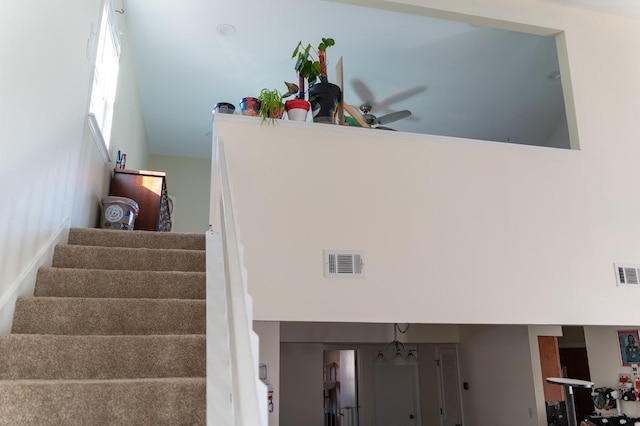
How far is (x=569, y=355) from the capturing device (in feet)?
27.6

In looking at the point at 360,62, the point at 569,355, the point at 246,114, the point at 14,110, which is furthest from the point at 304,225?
the point at 569,355

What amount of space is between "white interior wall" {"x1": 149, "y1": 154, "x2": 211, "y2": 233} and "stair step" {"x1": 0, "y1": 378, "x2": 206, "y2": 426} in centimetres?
651

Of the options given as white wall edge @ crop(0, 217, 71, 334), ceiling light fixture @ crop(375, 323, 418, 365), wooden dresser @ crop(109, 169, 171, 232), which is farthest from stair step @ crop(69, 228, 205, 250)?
ceiling light fixture @ crop(375, 323, 418, 365)

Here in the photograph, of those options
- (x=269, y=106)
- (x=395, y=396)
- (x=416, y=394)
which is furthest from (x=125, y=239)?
(x=416, y=394)

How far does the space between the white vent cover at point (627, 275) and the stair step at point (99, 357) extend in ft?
10.9

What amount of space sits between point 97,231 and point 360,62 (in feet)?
11.7

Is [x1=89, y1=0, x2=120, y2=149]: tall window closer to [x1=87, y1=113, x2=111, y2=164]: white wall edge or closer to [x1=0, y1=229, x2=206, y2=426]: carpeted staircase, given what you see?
[x1=87, y1=113, x2=111, y2=164]: white wall edge

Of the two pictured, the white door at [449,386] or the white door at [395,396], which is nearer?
the white door at [449,386]

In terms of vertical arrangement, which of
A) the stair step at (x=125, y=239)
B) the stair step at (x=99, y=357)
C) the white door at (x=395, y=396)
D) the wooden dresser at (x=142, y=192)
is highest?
the wooden dresser at (x=142, y=192)

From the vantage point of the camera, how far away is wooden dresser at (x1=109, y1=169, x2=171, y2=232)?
16.5ft

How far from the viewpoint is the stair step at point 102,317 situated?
2428mm

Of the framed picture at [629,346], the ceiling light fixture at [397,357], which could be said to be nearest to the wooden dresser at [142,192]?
the ceiling light fixture at [397,357]

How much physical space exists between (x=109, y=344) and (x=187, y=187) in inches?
251

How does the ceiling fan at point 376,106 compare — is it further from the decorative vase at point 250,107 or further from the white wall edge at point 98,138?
the white wall edge at point 98,138
